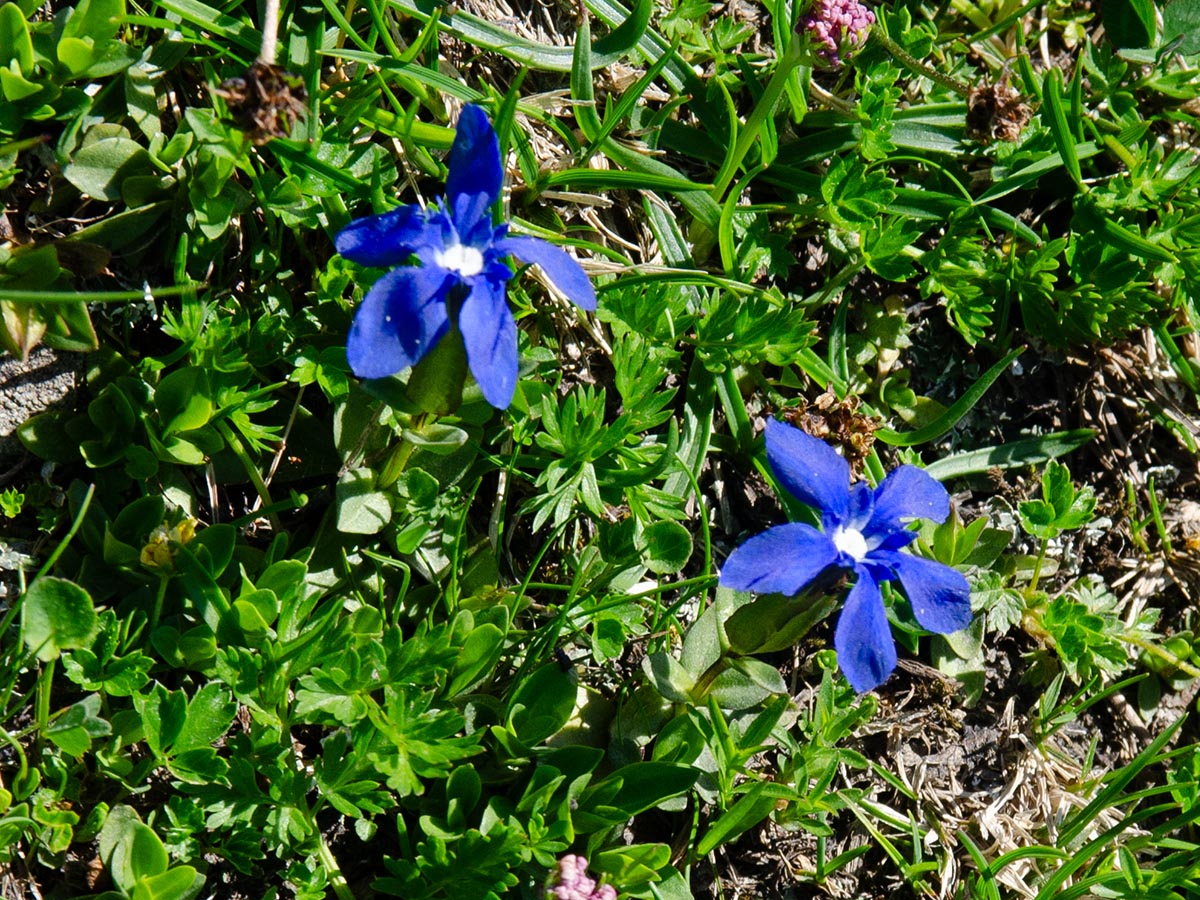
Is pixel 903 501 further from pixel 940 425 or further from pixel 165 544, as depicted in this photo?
pixel 165 544

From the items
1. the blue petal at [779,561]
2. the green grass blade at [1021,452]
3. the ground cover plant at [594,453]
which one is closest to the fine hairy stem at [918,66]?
the ground cover plant at [594,453]

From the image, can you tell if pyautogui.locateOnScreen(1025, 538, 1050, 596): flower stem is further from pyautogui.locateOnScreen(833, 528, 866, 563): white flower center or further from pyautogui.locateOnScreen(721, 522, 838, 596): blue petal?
pyautogui.locateOnScreen(721, 522, 838, 596): blue petal

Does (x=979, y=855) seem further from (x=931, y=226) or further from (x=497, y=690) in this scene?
(x=931, y=226)

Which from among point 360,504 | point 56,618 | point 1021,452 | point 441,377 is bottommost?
point 1021,452

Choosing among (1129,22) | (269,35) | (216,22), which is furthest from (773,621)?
(1129,22)

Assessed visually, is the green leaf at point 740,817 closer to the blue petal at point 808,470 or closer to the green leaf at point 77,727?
the blue petal at point 808,470

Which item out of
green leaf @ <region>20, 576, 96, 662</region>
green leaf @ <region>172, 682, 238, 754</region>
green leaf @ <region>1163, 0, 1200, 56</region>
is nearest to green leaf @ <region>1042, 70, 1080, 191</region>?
green leaf @ <region>1163, 0, 1200, 56</region>

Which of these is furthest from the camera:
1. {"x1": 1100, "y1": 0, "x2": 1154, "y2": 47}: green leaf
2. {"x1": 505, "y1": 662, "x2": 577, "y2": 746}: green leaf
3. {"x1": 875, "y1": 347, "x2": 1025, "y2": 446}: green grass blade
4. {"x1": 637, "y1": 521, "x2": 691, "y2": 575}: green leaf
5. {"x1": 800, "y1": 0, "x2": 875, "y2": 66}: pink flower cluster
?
{"x1": 1100, "y1": 0, "x2": 1154, "y2": 47}: green leaf
